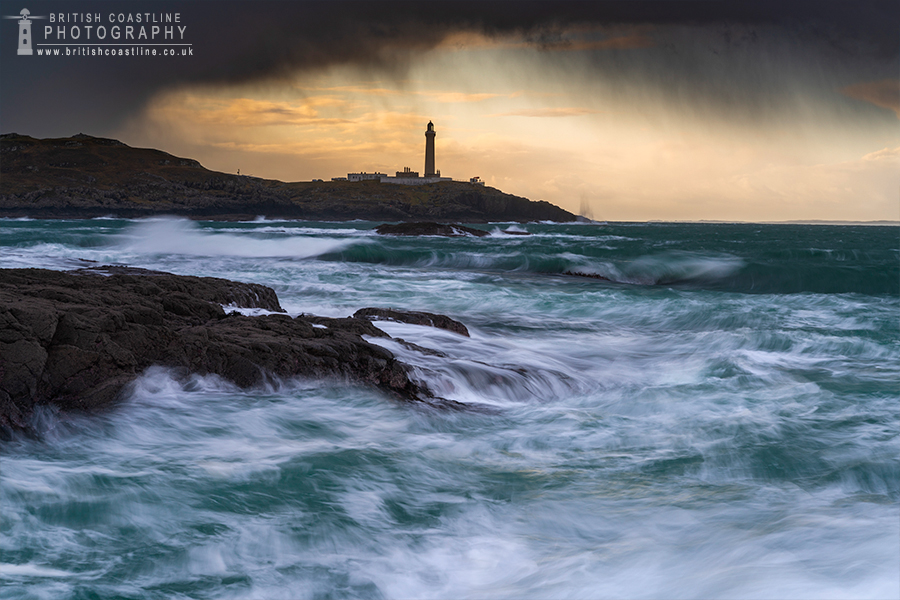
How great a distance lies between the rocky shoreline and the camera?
182 inches

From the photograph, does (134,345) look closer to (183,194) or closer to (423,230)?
(423,230)

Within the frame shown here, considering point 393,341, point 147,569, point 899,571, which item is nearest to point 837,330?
point 393,341

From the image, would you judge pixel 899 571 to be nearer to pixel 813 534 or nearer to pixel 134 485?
pixel 813 534

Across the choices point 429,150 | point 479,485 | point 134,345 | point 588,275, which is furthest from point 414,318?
point 429,150

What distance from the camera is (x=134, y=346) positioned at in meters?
5.33

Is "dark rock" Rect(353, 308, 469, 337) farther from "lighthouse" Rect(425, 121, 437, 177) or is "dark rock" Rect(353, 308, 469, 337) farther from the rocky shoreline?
"lighthouse" Rect(425, 121, 437, 177)

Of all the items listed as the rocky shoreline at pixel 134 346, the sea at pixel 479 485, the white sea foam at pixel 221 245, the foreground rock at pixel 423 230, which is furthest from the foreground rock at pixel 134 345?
the foreground rock at pixel 423 230

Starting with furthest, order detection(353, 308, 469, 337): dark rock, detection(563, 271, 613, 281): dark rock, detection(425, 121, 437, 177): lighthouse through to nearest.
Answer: detection(425, 121, 437, 177): lighthouse, detection(563, 271, 613, 281): dark rock, detection(353, 308, 469, 337): dark rock

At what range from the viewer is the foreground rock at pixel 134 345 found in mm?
4625

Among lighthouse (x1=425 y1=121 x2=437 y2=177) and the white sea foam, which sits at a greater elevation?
lighthouse (x1=425 y1=121 x2=437 y2=177)

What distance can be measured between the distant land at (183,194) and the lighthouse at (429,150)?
625 cm

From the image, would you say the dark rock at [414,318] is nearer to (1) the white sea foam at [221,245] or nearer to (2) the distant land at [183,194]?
(1) the white sea foam at [221,245]

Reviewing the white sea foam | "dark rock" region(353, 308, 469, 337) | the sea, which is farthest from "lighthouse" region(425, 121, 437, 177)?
the sea

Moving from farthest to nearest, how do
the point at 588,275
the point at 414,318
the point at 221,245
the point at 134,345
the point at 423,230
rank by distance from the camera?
the point at 423,230 < the point at 221,245 < the point at 588,275 < the point at 414,318 < the point at 134,345
